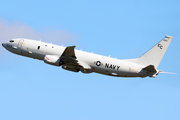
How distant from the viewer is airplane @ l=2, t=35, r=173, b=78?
174 feet

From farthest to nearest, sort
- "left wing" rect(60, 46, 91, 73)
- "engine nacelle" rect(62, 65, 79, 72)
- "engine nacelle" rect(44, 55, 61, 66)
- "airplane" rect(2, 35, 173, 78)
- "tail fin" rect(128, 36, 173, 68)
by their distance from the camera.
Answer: "engine nacelle" rect(62, 65, 79, 72) → "tail fin" rect(128, 36, 173, 68) → "engine nacelle" rect(44, 55, 61, 66) → "left wing" rect(60, 46, 91, 73) → "airplane" rect(2, 35, 173, 78)

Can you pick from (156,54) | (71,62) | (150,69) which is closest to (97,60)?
(71,62)

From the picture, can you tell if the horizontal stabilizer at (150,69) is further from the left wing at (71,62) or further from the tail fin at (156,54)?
the left wing at (71,62)

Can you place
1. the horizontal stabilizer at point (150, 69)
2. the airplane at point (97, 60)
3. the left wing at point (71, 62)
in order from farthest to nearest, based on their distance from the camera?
1. the left wing at point (71, 62)
2. the airplane at point (97, 60)
3. the horizontal stabilizer at point (150, 69)

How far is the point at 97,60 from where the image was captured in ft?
A: 177

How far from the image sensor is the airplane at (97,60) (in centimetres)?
5294

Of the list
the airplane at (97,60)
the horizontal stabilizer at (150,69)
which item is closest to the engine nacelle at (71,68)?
the airplane at (97,60)

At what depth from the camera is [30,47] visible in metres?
56.7

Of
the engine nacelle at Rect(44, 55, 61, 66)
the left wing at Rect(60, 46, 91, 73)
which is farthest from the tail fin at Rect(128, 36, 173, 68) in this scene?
the engine nacelle at Rect(44, 55, 61, 66)

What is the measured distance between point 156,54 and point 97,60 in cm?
1062

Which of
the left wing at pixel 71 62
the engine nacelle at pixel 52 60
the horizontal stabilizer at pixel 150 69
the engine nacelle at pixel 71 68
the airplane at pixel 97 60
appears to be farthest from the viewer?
the engine nacelle at pixel 71 68

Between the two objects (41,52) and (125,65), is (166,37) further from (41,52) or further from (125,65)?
(41,52)

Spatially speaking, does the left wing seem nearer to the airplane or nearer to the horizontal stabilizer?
the airplane

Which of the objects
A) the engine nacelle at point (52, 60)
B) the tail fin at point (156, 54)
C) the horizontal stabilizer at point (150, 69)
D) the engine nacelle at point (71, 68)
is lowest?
the horizontal stabilizer at point (150, 69)
